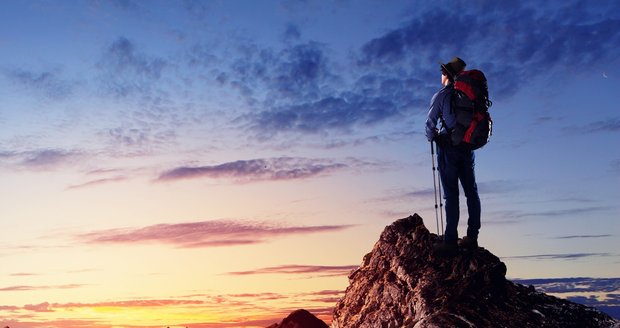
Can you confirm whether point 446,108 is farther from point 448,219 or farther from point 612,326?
point 612,326

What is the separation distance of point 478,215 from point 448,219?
3.17 feet

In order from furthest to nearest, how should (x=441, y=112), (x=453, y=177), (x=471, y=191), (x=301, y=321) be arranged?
(x=301, y=321) → (x=471, y=191) → (x=453, y=177) → (x=441, y=112)

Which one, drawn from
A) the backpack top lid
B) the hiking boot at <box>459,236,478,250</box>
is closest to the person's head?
the backpack top lid

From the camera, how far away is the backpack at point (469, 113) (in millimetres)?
15586

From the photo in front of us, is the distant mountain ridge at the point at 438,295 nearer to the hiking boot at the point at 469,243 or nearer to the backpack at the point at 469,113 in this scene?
the hiking boot at the point at 469,243

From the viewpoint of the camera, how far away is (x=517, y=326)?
48.9 ft

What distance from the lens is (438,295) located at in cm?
1516

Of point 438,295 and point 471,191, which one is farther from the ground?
point 471,191

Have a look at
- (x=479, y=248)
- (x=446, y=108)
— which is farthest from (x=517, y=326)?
(x=446, y=108)

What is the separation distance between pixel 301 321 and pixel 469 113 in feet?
40.6

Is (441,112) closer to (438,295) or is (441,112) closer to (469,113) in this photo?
(469,113)

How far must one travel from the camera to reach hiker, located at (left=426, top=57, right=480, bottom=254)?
1577 cm

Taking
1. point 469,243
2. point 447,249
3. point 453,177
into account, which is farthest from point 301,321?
point 453,177

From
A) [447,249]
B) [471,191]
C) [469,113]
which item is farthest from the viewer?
[471,191]
